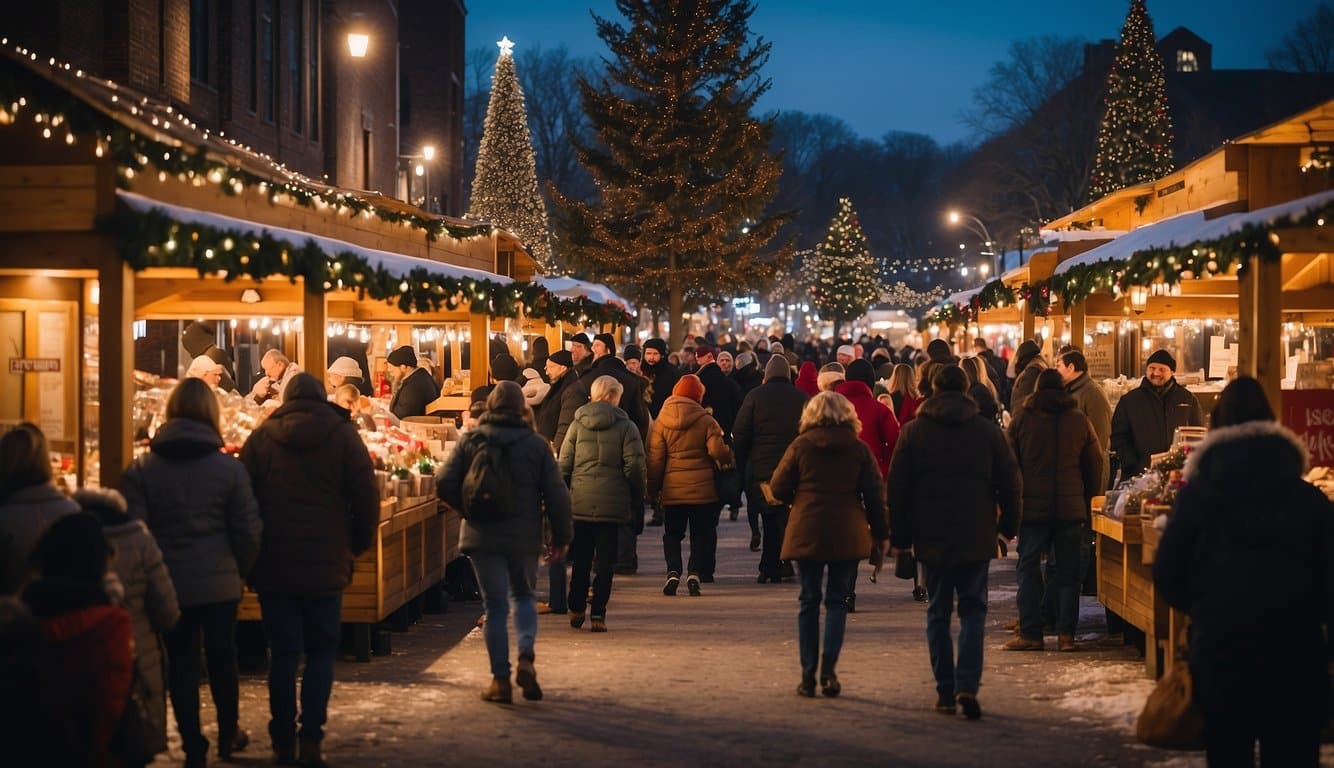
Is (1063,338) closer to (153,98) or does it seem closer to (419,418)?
(419,418)

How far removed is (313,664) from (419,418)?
9038 millimetres

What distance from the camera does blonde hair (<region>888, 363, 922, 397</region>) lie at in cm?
1586

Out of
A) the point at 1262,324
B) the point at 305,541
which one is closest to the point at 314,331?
the point at 305,541

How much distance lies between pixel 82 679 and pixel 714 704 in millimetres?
4325

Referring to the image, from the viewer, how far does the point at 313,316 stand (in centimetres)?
1170

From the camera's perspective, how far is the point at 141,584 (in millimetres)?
6785

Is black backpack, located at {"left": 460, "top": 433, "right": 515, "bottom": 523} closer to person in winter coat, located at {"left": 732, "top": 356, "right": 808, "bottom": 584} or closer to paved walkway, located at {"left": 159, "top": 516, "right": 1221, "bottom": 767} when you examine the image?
paved walkway, located at {"left": 159, "top": 516, "right": 1221, "bottom": 767}

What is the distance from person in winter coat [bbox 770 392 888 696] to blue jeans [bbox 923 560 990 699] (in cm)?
62

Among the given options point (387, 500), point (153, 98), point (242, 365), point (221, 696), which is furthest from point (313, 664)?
point (242, 365)

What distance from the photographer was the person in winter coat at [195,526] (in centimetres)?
762

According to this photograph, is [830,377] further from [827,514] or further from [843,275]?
[843,275]

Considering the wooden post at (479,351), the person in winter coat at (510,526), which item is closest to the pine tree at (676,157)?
the wooden post at (479,351)

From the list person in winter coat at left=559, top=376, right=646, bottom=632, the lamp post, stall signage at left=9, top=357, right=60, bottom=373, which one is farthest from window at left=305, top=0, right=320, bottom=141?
the lamp post

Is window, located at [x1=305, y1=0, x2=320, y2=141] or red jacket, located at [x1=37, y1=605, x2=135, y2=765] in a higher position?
window, located at [x1=305, y1=0, x2=320, y2=141]
